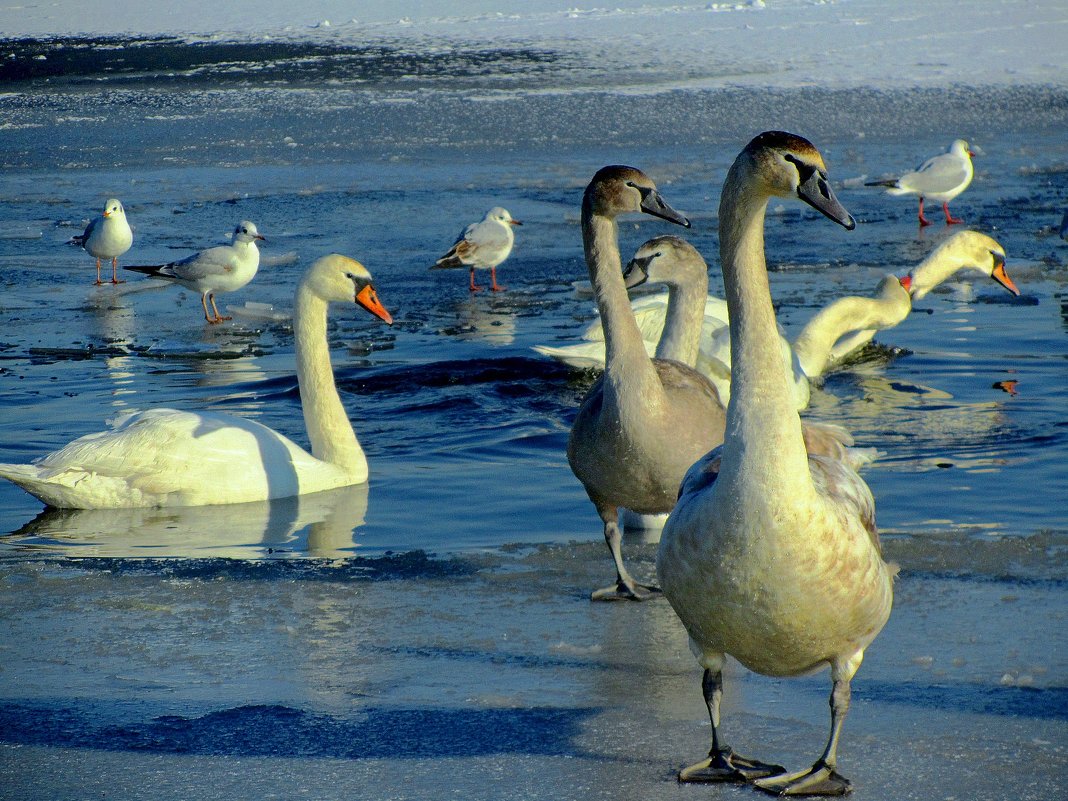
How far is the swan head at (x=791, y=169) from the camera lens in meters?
3.15

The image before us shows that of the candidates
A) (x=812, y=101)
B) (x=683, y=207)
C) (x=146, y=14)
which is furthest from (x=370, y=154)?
(x=146, y=14)

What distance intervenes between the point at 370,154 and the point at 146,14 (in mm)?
24855

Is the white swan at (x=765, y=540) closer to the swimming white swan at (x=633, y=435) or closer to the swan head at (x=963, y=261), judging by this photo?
the swimming white swan at (x=633, y=435)

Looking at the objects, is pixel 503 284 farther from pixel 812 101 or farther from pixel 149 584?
pixel 812 101

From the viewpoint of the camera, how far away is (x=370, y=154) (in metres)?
16.7

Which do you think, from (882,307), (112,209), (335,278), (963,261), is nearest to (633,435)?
(335,278)

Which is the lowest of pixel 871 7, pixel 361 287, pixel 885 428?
pixel 885 428

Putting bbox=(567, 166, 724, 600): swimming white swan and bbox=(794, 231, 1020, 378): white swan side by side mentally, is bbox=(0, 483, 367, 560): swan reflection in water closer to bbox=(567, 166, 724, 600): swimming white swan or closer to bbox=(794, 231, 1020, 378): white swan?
bbox=(567, 166, 724, 600): swimming white swan

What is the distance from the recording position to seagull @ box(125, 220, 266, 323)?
10.3 metres

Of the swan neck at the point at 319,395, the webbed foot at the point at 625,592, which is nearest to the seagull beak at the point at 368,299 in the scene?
the swan neck at the point at 319,395

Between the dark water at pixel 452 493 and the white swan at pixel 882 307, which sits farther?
the white swan at pixel 882 307

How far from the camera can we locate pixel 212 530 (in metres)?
5.81

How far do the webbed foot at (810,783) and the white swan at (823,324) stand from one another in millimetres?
4255

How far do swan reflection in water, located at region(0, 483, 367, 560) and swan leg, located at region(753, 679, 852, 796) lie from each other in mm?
2502
